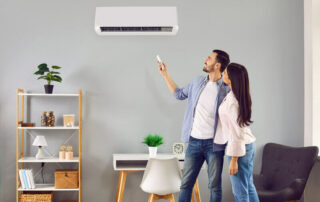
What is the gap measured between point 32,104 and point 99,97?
0.78m

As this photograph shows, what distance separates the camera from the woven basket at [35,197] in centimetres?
366

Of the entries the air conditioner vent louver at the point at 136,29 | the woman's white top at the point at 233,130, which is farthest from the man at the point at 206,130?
the air conditioner vent louver at the point at 136,29

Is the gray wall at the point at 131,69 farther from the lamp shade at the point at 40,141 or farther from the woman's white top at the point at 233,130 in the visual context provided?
the woman's white top at the point at 233,130

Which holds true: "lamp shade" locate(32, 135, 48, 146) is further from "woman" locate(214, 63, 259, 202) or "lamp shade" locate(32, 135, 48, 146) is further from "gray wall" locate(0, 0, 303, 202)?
"woman" locate(214, 63, 259, 202)

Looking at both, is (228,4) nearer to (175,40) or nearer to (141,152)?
(175,40)

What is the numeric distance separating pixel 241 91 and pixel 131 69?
6.23ft

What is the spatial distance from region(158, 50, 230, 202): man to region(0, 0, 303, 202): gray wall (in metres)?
1.13

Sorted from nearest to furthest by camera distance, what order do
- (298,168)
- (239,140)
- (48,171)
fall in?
(239,140) < (298,168) < (48,171)

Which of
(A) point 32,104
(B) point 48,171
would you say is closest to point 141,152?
(B) point 48,171

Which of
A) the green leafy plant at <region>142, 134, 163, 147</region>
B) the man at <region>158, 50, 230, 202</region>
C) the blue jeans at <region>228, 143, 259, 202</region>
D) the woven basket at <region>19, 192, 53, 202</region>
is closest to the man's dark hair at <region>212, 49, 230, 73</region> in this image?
the man at <region>158, 50, 230, 202</region>

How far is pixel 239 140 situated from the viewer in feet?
7.88

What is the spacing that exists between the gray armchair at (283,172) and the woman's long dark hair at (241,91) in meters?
1.41

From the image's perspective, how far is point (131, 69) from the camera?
4070 millimetres

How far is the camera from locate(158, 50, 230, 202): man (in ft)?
9.25
